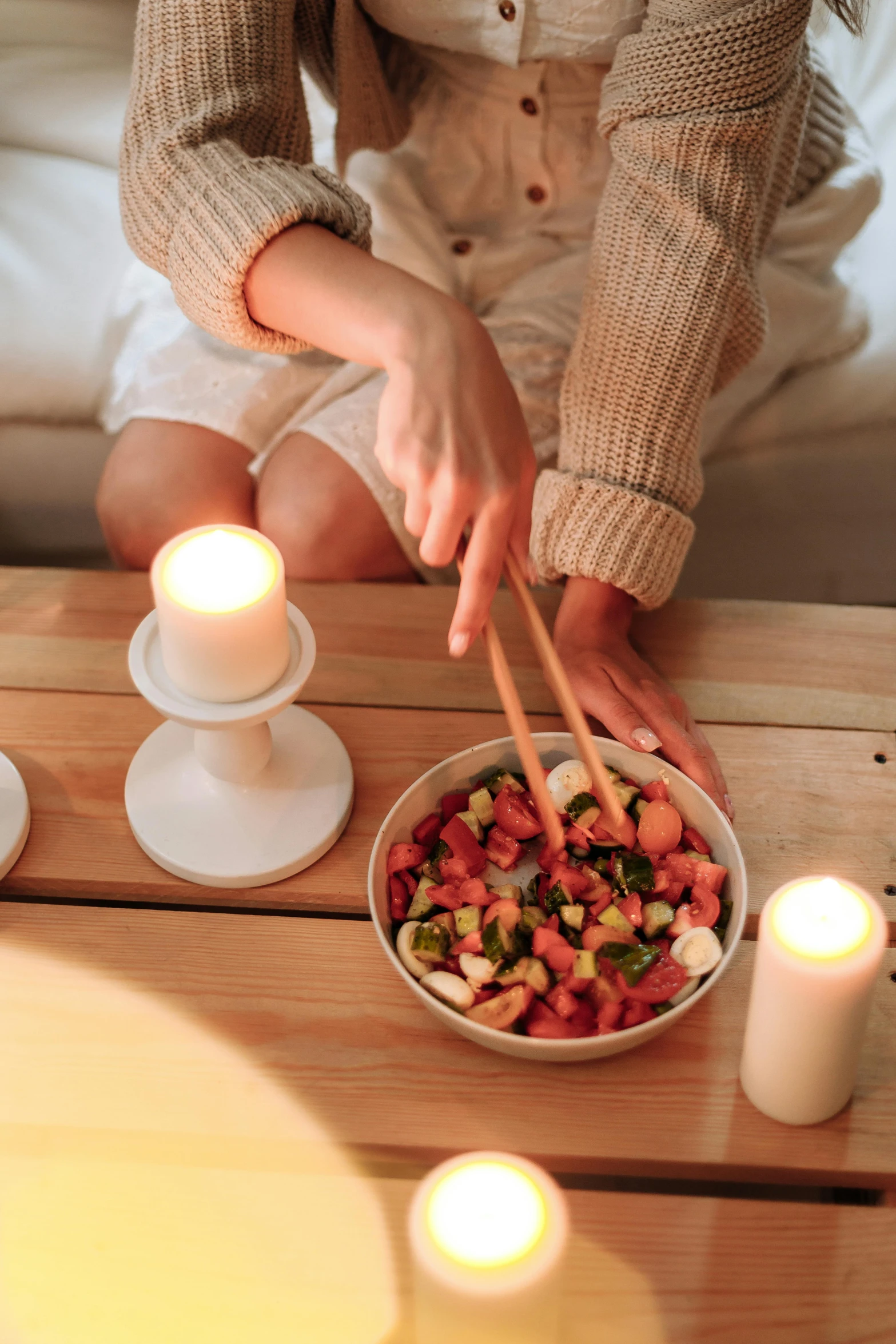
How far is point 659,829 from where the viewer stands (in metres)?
0.67

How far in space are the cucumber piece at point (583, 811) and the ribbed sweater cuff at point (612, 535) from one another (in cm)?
24

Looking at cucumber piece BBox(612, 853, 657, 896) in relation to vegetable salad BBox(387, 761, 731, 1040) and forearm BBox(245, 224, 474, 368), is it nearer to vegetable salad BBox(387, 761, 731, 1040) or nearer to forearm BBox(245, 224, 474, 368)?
vegetable salad BBox(387, 761, 731, 1040)

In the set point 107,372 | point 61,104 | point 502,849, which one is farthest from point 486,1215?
A: point 61,104

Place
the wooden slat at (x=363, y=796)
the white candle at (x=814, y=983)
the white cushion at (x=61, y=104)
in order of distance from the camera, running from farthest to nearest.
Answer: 1. the white cushion at (x=61, y=104)
2. the wooden slat at (x=363, y=796)
3. the white candle at (x=814, y=983)

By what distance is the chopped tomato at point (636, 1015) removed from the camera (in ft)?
1.94

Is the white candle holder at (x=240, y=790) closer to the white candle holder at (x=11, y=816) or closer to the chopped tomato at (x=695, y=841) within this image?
the white candle holder at (x=11, y=816)

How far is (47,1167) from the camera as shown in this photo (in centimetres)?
58

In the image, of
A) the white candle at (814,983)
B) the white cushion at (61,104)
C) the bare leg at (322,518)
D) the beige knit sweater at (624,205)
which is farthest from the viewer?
the white cushion at (61,104)

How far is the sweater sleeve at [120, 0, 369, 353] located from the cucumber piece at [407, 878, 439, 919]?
0.45 meters

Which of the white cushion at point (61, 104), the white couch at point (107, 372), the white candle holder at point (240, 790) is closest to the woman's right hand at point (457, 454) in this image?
the white candle holder at point (240, 790)

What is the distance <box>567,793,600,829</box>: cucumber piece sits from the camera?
2.23 ft

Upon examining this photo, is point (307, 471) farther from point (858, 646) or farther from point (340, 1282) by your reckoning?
point (340, 1282)

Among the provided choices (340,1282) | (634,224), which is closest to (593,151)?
(634,224)

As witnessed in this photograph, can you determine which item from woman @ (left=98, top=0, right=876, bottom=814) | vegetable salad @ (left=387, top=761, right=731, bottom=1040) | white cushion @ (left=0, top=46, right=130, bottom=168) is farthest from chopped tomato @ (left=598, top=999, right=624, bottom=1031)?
white cushion @ (left=0, top=46, right=130, bottom=168)
